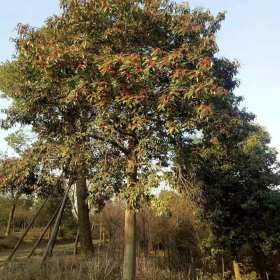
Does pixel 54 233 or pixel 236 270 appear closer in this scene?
pixel 54 233

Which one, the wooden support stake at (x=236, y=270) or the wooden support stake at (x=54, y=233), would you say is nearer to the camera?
the wooden support stake at (x=54, y=233)

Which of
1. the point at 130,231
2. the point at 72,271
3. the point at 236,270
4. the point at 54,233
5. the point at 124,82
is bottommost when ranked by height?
the point at 72,271

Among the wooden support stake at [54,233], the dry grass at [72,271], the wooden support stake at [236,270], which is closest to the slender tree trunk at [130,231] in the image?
the dry grass at [72,271]

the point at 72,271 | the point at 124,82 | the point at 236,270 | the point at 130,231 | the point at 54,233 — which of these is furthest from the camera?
the point at 236,270

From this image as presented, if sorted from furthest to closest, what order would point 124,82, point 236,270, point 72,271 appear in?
point 236,270 → point 72,271 → point 124,82

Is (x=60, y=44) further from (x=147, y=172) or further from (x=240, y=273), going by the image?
(x=240, y=273)

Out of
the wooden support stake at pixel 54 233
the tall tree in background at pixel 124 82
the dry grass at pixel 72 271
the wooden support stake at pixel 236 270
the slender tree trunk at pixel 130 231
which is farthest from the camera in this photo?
the wooden support stake at pixel 236 270

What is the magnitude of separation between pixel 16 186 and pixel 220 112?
4.80m

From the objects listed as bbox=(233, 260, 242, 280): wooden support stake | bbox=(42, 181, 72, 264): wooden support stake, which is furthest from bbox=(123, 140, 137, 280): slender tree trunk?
bbox=(233, 260, 242, 280): wooden support stake

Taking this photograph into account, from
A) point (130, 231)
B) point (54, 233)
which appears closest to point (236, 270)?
point (54, 233)

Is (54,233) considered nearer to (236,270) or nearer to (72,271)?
(72,271)

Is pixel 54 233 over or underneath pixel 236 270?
over

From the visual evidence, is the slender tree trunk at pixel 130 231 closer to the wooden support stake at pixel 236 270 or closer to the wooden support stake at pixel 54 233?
the wooden support stake at pixel 54 233

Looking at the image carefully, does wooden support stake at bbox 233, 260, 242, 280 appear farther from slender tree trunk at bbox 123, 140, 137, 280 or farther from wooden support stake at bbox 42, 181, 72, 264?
slender tree trunk at bbox 123, 140, 137, 280
